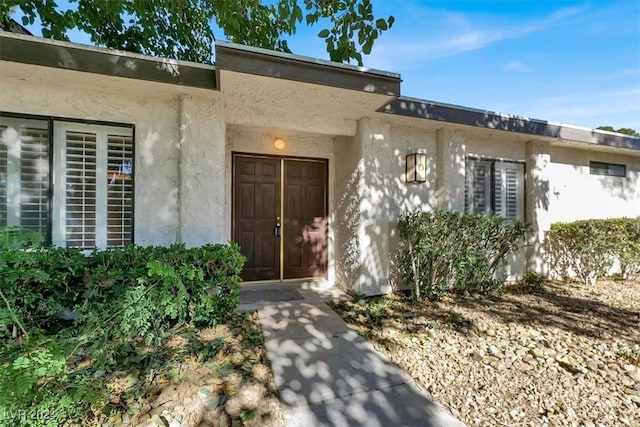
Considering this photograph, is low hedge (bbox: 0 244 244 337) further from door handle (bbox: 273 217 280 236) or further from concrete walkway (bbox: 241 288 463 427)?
door handle (bbox: 273 217 280 236)

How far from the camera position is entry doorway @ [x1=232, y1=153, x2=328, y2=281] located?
16.3 feet

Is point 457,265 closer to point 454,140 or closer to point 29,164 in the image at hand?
point 454,140

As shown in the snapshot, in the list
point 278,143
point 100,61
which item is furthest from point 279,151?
point 100,61

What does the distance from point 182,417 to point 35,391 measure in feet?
2.76

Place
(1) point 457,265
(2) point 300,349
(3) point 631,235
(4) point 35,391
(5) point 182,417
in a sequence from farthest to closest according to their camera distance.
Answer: (3) point 631,235, (1) point 457,265, (2) point 300,349, (5) point 182,417, (4) point 35,391

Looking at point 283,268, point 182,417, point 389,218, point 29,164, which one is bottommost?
point 182,417

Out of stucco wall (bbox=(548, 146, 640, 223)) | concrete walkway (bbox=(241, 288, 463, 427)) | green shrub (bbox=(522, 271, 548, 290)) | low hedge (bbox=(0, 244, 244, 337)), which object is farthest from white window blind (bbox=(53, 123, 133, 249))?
stucco wall (bbox=(548, 146, 640, 223))

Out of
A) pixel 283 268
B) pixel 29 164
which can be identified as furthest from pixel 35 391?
pixel 283 268

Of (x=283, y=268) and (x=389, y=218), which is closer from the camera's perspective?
(x=389, y=218)

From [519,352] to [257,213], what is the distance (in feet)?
13.0

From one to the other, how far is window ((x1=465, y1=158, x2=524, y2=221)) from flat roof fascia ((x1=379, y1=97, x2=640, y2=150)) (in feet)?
2.38

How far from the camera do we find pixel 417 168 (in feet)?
15.8

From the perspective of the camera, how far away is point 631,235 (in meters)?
5.87

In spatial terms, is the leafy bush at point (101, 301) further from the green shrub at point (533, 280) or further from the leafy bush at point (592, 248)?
the leafy bush at point (592, 248)
